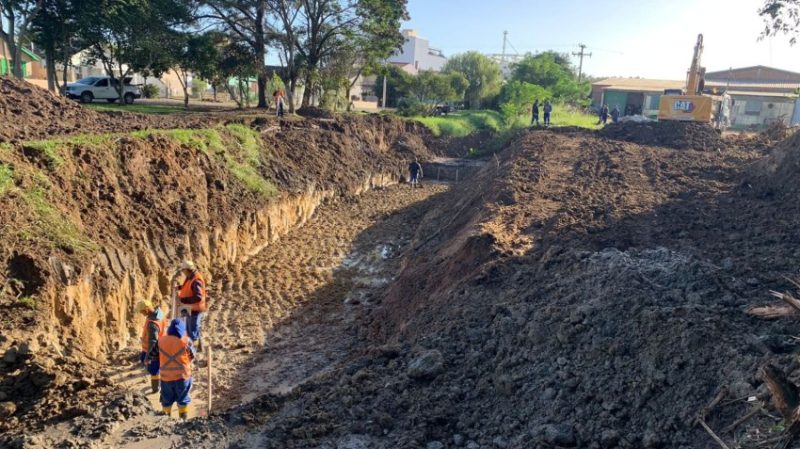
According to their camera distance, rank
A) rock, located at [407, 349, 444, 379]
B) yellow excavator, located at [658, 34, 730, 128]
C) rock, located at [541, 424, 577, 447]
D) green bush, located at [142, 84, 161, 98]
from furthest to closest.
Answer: green bush, located at [142, 84, 161, 98]
yellow excavator, located at [658, 34, 730, 128]
rock, located at [407, 349, 444, 379]
rock, located at [541, 424, 577, 447]

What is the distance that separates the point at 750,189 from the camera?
43.2ft

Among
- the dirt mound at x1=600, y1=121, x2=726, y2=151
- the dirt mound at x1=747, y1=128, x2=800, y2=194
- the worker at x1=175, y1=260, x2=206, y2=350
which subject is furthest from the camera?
the dirt mound at x1=600, y1=121, x2=726, y2=151

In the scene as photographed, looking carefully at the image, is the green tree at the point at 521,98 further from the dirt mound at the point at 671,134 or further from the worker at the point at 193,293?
the worker at the point at 193,293

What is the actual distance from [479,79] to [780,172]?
36317 millimetres

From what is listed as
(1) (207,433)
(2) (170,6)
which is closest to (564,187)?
(1) (207,433)

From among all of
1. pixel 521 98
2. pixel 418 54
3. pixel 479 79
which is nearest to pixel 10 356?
pixel 521 98

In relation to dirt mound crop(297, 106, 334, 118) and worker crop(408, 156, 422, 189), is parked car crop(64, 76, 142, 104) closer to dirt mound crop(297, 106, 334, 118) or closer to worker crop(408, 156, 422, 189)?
dirt mound crop(297, 106, 334, 118)

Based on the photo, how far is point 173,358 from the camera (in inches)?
264

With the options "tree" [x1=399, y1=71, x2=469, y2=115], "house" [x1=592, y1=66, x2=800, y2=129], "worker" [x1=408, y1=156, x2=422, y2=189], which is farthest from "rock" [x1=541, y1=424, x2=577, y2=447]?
"tree" [x1=399, y1=71, x2=469, y2=115]

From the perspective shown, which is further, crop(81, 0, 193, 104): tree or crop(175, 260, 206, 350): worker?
crop(81, 0, 193, 104): tree

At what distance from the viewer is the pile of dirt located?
12.0 meters

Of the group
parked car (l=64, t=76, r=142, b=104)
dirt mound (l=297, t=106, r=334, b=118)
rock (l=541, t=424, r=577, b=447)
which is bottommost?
rock (l=541, t=424, r=577, b=447)

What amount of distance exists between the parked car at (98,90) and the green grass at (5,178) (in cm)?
1961

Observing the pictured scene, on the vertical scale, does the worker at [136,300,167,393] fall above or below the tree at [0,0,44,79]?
below
